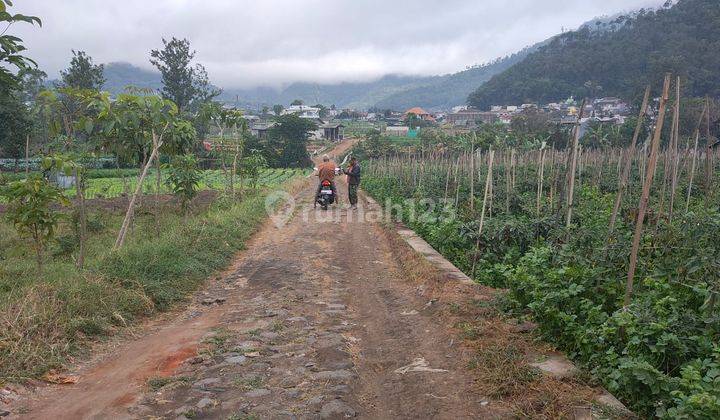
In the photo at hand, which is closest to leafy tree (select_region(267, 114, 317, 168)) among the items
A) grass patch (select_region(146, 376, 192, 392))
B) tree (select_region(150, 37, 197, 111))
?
tree (select_region(150, 37, 197, 111))

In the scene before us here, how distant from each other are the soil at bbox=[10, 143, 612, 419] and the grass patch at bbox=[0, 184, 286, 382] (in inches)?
10.8

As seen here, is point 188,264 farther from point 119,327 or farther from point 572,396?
point 572,396

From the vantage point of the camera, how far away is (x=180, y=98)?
136 feet

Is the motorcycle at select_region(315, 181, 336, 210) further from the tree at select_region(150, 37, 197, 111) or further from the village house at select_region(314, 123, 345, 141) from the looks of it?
the village house at select_region(314, 123, 345, 141)

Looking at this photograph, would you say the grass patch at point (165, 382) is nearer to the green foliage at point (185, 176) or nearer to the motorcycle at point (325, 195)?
the green foliage at point (185, 176)

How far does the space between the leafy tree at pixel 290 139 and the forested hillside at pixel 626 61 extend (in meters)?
28.3

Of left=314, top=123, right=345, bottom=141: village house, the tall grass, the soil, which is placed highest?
left=314, top=123, right=345, bottom=141: village house

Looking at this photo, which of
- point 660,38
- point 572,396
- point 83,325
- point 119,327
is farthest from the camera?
point 660,38

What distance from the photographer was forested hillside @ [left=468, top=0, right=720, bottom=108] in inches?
2055

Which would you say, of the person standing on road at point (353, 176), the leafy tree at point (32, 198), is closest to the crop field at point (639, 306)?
the leafy tree at point (32, 198)

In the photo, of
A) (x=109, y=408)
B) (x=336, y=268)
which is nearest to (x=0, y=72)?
(x=109, y=408)

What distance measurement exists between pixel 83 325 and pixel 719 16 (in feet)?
242

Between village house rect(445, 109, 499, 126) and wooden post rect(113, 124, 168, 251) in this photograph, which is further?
village house rect(445, 109, 499, 126)

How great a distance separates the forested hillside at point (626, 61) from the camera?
171 ft
